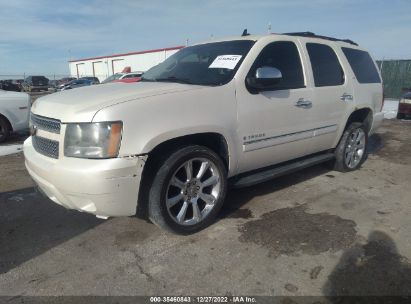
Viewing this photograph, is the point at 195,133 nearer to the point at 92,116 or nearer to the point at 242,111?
the point at 242,111

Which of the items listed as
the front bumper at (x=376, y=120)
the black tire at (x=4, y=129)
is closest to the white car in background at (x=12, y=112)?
the black tire at (x=4, y=129)

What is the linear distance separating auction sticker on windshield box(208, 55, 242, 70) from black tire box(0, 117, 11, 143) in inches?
242

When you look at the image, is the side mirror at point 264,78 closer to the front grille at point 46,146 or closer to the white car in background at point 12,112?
the front grille at point 46,146

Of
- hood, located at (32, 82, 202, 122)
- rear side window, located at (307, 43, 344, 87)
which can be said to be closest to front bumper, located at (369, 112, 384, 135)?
rear side window, located at (307, 43, 344, 87)

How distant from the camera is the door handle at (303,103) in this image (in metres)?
4.15

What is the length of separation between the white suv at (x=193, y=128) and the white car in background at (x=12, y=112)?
16.4ft

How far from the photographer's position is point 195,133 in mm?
3270

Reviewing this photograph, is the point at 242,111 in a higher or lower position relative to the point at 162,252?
higher

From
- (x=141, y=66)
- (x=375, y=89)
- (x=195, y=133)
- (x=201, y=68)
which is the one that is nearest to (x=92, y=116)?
(x=195, y=133)

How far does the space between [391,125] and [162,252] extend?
31.4ft

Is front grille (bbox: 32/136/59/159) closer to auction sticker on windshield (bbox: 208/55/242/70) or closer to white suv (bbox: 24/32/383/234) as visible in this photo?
white suv (bbox: 24/32/383/234)

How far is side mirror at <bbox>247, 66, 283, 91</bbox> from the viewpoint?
3.56 meters

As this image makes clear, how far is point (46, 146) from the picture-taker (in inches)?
126

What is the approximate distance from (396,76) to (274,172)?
64.7ft
